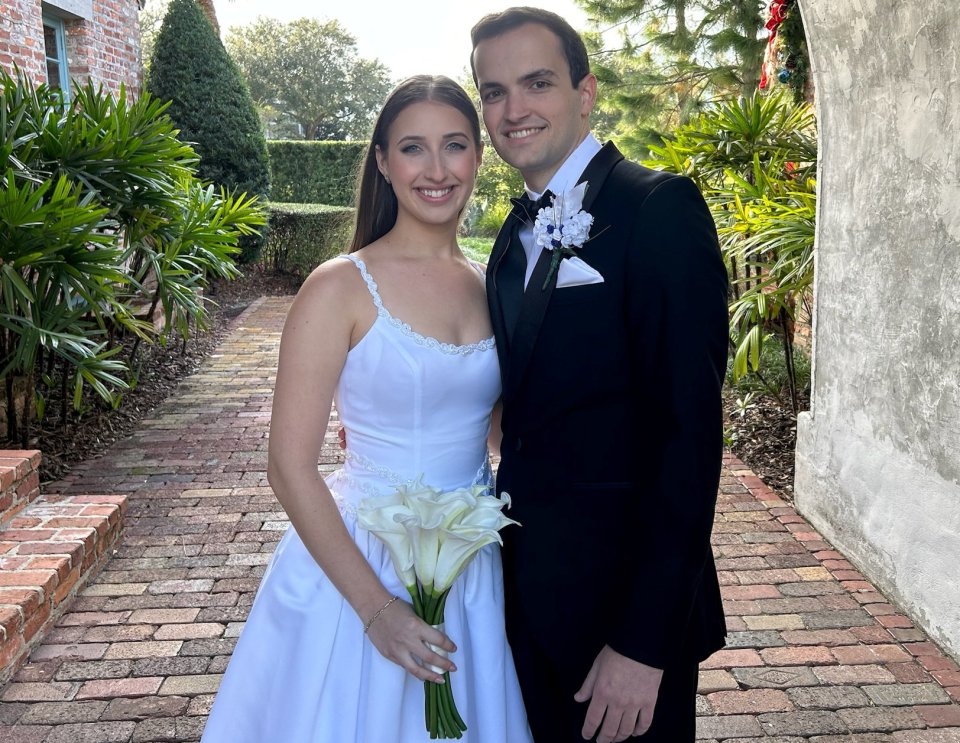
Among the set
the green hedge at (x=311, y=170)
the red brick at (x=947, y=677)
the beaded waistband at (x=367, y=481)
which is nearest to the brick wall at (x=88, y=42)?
the beaded waistband at (x=367, y=481)

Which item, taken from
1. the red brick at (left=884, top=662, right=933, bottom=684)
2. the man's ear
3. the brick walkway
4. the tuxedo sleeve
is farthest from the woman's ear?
the red brick at (left=884, top=662, right=933, bottom=684)

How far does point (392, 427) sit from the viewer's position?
2051 millimetres

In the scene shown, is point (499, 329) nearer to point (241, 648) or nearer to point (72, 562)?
point (241, 648)

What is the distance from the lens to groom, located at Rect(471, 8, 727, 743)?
5.31 feet

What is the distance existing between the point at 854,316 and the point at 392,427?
2876 mm

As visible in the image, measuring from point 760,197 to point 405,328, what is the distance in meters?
4.38

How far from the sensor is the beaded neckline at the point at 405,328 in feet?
6.46

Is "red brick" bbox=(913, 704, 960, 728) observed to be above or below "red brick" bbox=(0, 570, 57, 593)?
below

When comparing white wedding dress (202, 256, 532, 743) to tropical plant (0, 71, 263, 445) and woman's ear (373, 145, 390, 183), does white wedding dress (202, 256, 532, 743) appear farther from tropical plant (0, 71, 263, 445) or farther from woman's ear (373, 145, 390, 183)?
tropical plant (0, 71, 263, 445)

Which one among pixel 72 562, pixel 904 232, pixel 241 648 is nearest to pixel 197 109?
pixel 72 562

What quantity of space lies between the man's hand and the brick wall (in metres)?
7.11

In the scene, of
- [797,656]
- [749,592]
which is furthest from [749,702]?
[749,592]

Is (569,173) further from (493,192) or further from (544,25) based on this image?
(493,192)

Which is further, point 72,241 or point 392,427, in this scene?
point 72,241
